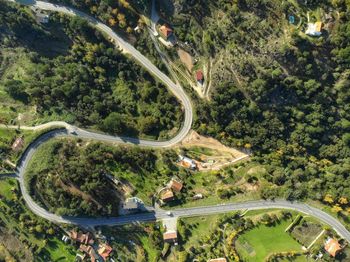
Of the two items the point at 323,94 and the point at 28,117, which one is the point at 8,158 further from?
the point at 323,94

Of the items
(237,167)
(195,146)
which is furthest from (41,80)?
(237,167)

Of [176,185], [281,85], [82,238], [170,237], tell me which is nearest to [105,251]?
[82,238]

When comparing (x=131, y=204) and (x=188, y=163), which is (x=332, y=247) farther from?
(x=131, y=204)

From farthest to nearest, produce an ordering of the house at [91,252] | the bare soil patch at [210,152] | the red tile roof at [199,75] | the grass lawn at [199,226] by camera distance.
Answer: the red tile roof at [199,75] → the bare soil patch at [210,152] → the house at [91,252] → the grass lawn at [199,226]

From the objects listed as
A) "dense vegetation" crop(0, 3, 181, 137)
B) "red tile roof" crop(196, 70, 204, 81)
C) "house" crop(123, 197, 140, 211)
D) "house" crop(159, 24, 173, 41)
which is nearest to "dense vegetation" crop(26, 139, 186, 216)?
"house" crop(123, 197, 140, 211)

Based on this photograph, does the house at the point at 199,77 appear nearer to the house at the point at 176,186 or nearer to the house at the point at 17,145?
the house at the point at 176,186

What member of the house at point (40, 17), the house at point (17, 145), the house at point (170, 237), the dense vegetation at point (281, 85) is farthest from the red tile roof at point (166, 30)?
the house at point (170, 237)
